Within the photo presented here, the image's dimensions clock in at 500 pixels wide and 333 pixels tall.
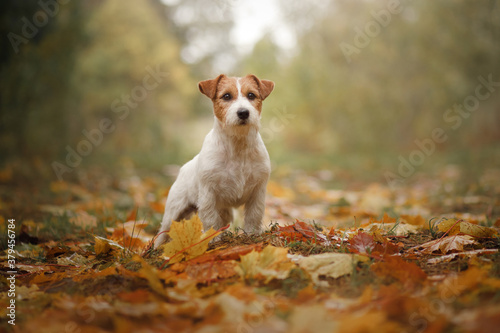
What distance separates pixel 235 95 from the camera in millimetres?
3502

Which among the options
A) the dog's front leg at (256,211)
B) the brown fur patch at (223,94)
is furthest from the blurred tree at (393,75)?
the dog's front leg at (256,211)

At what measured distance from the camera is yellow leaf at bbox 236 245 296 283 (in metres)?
2.17

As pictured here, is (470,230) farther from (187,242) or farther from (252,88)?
(252,88)

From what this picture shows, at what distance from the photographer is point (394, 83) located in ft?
48.4

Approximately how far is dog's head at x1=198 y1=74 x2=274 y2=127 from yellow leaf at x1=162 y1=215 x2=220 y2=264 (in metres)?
1.14

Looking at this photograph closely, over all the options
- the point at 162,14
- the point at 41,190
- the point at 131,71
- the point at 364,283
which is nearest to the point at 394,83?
the point at 131,71

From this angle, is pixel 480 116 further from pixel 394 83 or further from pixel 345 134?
pixel 345 134

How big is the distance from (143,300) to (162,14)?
84.9 feet

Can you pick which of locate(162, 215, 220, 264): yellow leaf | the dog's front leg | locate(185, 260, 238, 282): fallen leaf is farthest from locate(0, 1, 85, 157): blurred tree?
locate(185, 260, 238, 282): fallen leaf

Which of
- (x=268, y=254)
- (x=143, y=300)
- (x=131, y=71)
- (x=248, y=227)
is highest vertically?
(x=131, y=71)

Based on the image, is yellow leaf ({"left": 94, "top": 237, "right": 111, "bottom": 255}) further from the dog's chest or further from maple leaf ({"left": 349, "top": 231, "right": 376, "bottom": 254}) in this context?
maple leaf ({"left": 349, "top": 231, "right": 376, "bottom": 254})

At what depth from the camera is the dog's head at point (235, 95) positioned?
3.30m

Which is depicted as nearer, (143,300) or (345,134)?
(143,300)

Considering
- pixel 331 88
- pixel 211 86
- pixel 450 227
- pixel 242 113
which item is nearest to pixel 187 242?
pixel 242 113
